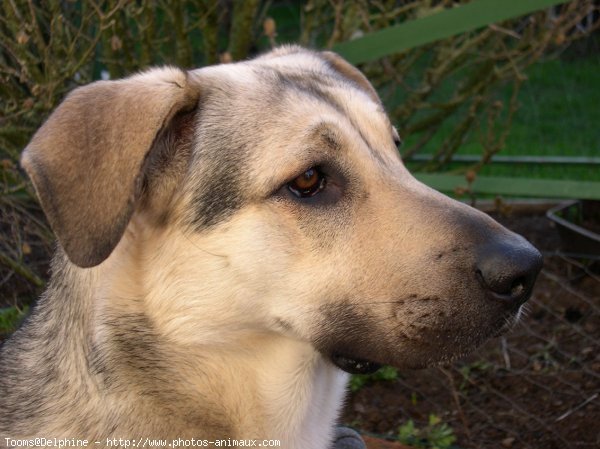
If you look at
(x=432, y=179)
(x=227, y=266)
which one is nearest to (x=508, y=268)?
(x=227, y=266)

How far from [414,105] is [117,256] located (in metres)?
3.55

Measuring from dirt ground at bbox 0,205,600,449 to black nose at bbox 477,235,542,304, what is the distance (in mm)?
1921

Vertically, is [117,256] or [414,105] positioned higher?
[117,256]

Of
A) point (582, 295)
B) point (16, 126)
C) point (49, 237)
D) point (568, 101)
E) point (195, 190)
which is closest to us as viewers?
point (195, 190)

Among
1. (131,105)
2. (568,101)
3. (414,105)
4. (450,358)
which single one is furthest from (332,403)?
(568,101)

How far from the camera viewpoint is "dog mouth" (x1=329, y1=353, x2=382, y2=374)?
3.04 meters

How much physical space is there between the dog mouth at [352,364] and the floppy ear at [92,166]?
2.84 feet

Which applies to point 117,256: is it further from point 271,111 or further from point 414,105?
point 414,105

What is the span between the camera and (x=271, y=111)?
10.3ft

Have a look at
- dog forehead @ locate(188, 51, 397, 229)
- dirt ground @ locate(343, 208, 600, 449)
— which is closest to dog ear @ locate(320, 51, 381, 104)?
dog forehead @ locate(188, 51, 397, 229)

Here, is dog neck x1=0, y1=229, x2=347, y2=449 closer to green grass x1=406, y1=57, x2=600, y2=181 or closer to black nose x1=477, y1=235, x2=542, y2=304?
black nose x1=477, y1=235, x2=542, y2=304

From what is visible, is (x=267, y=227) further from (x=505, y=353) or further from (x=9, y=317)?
(x=9, y=317)

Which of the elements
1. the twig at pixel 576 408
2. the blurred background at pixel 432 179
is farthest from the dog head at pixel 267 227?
the twig at pixel 576 408

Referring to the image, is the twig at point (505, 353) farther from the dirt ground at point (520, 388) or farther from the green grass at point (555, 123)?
the green grass at point (555, 123)
